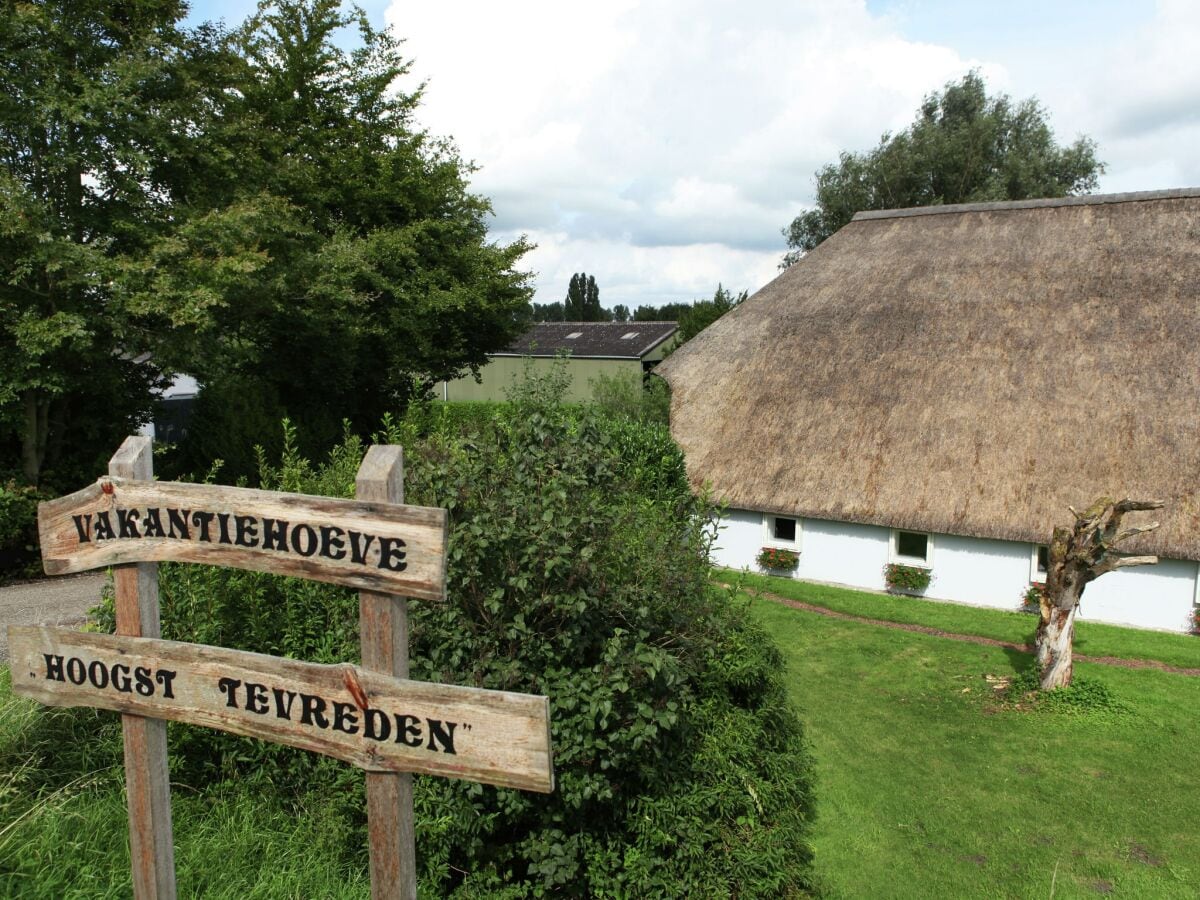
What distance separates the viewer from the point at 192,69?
14.7 metres

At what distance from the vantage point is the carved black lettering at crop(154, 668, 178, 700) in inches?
152

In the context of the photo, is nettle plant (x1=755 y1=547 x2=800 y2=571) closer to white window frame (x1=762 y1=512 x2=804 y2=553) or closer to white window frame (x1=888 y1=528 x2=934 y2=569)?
white window frame (x1=762 y1=512 x2=804 y2=553)

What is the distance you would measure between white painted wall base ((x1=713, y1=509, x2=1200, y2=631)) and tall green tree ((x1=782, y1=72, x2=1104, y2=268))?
24440mm

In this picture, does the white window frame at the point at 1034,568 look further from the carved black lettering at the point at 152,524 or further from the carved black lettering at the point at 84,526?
the carved black lettering at the point at 84,526

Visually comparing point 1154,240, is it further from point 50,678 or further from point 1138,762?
point 50,678

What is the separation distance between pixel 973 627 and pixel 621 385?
11173mm

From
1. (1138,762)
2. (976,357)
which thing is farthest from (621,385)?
(1138,762)

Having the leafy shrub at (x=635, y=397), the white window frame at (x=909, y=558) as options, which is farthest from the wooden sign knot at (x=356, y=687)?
the leafy shrub at (x=635, y=397)

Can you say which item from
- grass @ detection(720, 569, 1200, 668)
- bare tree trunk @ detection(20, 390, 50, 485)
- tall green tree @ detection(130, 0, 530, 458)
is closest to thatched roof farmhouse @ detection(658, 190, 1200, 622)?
grass @ detection(720, 569, 1200, 668)

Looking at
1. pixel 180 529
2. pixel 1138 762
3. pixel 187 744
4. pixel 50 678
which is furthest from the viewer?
pixel 1138 762

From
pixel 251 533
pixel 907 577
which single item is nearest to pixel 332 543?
pixel 251 533

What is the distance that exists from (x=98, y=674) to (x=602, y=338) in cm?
4684

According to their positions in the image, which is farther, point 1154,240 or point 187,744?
point 1154,240

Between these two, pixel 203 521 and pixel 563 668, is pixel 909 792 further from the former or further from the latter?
pixel 203 521
